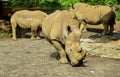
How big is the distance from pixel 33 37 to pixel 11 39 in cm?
98

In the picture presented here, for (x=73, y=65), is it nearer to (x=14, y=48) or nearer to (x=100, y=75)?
(x=100, y=75)

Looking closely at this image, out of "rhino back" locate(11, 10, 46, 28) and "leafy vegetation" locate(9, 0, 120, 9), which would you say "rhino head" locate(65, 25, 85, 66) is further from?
"leafy vegetation" locate(9, 0, 120, 9)

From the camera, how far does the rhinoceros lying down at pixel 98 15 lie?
13211mm

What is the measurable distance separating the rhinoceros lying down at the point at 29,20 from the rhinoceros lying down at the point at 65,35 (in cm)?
346

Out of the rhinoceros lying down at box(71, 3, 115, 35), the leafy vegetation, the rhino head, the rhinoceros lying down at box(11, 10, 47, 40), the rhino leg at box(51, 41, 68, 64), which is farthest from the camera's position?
the leafy vegetation

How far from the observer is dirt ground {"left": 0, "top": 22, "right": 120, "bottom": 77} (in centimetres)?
894

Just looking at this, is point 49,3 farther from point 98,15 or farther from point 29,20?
point 98,15

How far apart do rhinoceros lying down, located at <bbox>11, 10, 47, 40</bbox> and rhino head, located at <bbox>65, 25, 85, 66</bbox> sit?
16.0 feet

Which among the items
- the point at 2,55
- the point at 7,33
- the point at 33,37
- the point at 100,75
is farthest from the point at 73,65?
the point at 7,33

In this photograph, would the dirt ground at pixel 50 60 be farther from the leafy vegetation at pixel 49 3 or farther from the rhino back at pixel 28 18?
the leafy vegetation at pixel 49 3

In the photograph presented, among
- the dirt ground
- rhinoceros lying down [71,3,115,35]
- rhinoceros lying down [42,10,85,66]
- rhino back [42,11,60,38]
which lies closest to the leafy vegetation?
rhinoceros lying down [71,3,115,35]

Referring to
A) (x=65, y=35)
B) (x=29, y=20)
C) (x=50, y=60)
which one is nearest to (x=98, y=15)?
(x=29, y=20)

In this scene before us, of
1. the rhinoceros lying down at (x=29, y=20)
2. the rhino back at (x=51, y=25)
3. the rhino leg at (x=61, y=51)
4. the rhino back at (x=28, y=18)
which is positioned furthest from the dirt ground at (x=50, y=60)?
the rhino back at (x=51, y=25)

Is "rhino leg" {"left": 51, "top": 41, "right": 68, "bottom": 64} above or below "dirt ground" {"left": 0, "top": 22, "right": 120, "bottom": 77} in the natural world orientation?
above
